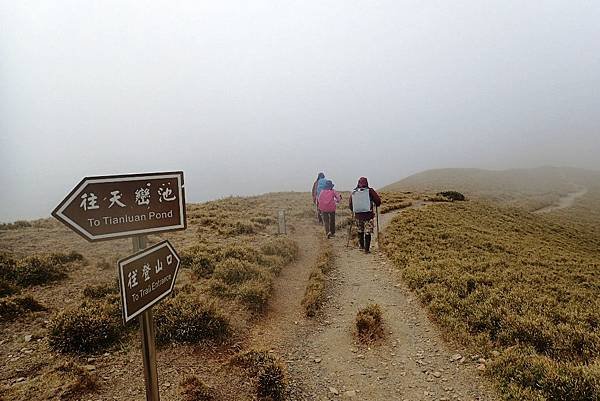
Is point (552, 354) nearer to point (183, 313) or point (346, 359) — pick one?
point (346, 359)

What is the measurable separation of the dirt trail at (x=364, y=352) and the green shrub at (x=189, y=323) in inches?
33.1

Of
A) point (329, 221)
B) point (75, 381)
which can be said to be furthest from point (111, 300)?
point (329, 221)

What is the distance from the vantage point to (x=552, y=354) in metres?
6.60

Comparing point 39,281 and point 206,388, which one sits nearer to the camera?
point 206,388

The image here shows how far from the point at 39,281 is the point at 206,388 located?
722cm

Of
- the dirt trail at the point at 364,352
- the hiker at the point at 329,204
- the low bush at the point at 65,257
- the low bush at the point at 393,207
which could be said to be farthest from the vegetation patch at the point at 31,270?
the low bush at the point at 393,207

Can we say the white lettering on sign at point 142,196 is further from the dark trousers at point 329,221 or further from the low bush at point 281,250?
the dark trousers at point 329,221

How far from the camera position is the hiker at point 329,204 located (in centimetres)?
1756

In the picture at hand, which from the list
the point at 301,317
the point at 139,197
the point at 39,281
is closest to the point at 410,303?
the point at 301,317

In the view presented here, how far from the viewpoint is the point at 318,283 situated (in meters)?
10.8

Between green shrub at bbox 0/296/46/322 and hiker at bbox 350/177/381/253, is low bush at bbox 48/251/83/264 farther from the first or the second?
hiker at bbox 350/177/381/253

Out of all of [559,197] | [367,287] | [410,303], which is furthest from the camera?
[559,197]

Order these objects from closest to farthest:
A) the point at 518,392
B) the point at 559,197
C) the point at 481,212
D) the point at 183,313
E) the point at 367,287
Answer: the point at 518,392
the point at 183,313
the point at 367,287
the point at 481,212
the point at 559,197

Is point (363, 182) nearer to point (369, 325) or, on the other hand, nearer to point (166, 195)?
point (369, 325)
